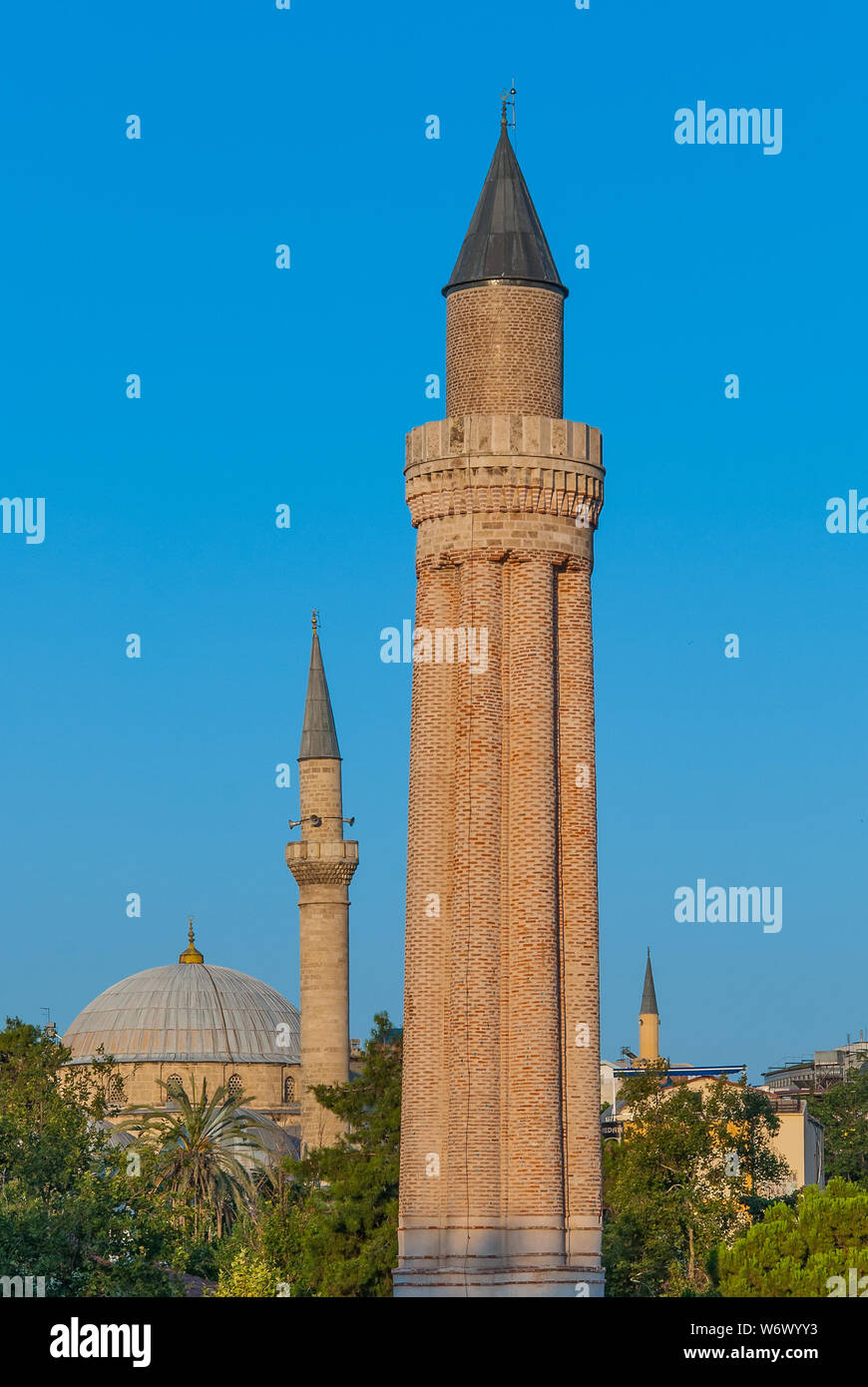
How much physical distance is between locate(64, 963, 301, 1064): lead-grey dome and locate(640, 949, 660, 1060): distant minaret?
1731cm

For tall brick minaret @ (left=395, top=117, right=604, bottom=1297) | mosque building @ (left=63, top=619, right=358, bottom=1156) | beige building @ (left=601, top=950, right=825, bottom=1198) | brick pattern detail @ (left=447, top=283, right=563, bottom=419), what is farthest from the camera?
mosque building @ (left=63, top=619, right=358, bottom=1156)

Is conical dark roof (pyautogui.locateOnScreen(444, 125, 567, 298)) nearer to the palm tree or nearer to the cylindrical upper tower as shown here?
the cylindrical upper tower

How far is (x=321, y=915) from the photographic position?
76.2 m

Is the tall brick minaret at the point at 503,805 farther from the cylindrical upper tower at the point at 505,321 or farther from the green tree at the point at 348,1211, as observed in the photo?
the green tree at the point at 348,1211

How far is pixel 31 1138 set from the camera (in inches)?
2137

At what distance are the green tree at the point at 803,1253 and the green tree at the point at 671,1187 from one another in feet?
13.1

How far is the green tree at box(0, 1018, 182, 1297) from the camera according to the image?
145ft

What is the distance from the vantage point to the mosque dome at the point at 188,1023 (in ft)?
352

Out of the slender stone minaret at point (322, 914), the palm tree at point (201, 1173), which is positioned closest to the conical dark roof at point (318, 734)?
the slender stone minaret at point (322, 914)

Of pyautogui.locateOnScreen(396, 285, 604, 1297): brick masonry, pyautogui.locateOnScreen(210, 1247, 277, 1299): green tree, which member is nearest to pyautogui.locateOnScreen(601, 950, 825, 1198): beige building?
pyautogui.locateOnScreen(210, 1247, 277, 1299): green tree

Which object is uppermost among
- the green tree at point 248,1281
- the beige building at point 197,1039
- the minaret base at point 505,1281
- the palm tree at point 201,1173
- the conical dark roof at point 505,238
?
the conical dark roof at point 505,238

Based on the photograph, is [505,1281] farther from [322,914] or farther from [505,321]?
[322,914]

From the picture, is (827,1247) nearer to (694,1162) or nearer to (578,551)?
(694,1162)
